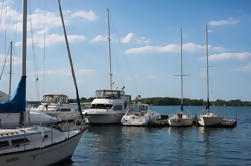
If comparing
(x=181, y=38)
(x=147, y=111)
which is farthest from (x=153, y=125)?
(x=181, y=38)

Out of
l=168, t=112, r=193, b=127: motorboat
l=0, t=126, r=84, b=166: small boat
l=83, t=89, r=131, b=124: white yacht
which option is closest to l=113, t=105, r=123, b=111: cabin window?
l=83, t=89, r=131, b=124: white yacht

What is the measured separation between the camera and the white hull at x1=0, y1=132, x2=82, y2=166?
36.2ft

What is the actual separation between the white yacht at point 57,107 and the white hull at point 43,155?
25673 millimetres

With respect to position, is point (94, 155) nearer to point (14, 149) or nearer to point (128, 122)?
point (14, 149)

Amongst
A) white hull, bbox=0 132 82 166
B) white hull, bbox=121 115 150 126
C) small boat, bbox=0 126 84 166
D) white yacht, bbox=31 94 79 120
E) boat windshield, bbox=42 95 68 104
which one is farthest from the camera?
boat windshield, bbox=42 95 68 104

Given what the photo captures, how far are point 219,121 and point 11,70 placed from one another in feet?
106

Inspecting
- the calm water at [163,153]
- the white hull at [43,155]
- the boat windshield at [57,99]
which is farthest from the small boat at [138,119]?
the white hull at [43,155]

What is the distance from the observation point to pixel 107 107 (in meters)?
40.6

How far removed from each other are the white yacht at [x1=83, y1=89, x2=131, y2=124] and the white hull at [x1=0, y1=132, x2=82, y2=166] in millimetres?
22111

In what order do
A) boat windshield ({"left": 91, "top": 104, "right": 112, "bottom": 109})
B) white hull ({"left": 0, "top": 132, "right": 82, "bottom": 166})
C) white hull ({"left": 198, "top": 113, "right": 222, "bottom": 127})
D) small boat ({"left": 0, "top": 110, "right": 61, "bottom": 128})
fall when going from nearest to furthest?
1. white hull ({"left": 0, "top": 132, "right": 82, "bottom": 166})
2. small boat ({"left": 0, "top": 110, "right": 61, "bottom": 128})
3. white hull ({"left": 198, "top": 113, "right": 222, "bottom": 127})
4. boat windshield ({"left": 91, "top": 104, "right": 112, "bottom": 109})

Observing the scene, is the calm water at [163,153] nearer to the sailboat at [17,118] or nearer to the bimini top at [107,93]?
the sailboat at [17,118]

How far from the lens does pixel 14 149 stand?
11906 mm

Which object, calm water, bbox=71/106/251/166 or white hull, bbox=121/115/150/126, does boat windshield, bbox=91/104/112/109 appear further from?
calm water, bbox=71/106/251/166

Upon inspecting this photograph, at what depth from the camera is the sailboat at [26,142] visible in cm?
1153
